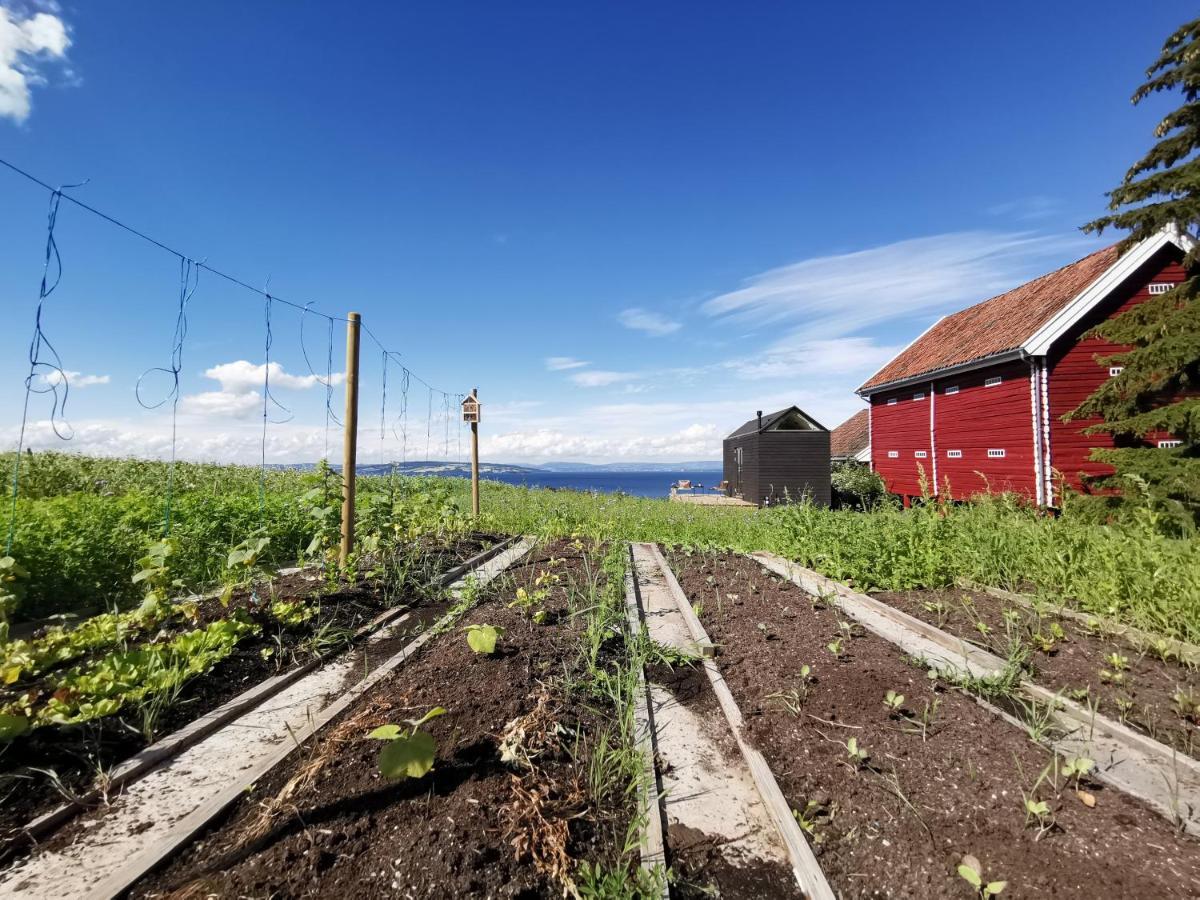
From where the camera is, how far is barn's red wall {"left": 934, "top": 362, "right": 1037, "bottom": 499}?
40.1 feet

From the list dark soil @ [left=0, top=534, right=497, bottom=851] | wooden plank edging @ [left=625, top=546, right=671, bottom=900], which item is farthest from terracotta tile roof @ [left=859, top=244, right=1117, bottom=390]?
dark soil @ [left=0, top=534, right=497, bottom=851]

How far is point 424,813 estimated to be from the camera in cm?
183

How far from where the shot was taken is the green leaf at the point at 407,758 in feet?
5.79

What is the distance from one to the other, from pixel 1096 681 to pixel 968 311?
18039mm

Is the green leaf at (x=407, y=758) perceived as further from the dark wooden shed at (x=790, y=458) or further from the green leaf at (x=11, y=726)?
the dark wooden shed at (x=790, y=458)

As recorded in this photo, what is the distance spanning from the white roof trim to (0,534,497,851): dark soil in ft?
45.3

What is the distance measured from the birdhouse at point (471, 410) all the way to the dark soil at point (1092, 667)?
27.1ft

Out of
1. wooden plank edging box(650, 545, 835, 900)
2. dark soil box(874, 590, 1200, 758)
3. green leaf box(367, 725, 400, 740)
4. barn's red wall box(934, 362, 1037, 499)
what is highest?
barn's red wall box(934, 362, 1037, 499)

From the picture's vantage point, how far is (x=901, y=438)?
17.0m

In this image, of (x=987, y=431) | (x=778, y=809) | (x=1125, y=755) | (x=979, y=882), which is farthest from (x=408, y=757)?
(x=987, y=431)

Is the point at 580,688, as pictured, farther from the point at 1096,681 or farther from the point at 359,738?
the point at 1096,681

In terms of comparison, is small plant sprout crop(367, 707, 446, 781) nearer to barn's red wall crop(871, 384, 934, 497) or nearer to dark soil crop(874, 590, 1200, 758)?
dark soil crop(874, 590, 1200, 758)

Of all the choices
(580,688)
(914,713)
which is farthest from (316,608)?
(914,713)

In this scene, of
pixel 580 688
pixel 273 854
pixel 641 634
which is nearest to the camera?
pixel 273 854
